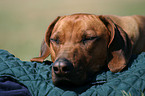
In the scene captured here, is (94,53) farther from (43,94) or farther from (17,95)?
(17,95)

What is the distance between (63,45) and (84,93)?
0.74m

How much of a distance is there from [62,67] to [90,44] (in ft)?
2.11

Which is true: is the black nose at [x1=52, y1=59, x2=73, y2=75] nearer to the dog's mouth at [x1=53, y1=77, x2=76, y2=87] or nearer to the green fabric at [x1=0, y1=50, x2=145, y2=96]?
the dog's mouth at [x1=53, y1=77, x2=76, y2=87]

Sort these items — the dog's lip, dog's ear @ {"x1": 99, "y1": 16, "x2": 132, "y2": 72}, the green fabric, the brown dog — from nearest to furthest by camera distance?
1. the green fabric
2. the dog's lip
3. the brown dog
4. dog's ear @ {"x1": 99, "y1": 16, "x2": 132, "y2": 72}

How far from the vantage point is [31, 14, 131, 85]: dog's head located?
2.22 m

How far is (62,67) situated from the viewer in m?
1.91

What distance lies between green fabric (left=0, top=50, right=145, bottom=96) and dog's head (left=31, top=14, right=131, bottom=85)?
17 centimetres

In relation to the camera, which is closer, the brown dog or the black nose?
the black nose

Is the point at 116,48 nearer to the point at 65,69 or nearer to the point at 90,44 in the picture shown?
the point at 90,44

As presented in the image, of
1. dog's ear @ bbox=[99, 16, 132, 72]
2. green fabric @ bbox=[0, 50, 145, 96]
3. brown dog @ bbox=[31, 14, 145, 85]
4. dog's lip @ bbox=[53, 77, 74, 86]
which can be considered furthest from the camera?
dog's ear @ bbox=[99, 16, 132, 72]

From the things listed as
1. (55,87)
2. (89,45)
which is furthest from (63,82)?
(89,45)

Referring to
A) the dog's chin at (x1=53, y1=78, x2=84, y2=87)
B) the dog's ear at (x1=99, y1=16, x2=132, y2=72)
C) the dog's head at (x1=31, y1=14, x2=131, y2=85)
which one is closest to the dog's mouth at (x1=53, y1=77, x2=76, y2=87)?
Result: the dog's chin at (x1=53, y1=78, x2=84, y2=87)

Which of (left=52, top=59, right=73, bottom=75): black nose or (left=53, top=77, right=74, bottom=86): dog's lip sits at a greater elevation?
(left=52, top=59, right=73, bottom=75): black nose

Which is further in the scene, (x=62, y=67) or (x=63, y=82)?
(x=63, y=82)
